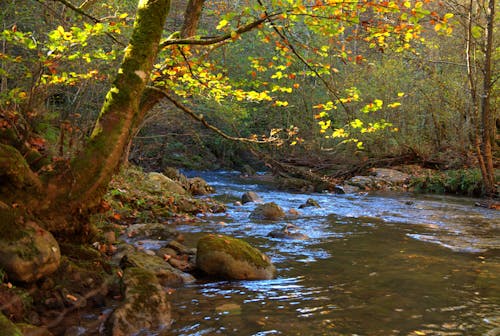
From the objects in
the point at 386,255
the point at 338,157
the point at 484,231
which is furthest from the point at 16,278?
the point at 338,157

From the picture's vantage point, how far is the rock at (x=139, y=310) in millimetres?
4148

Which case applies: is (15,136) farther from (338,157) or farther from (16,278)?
(338,157)

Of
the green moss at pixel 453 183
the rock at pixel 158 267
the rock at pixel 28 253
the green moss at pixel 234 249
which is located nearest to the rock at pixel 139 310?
the rock at pixel 158 267

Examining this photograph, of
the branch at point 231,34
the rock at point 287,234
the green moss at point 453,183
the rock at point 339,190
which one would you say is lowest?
the rock at point 287,234

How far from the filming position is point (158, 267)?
19.7 feet

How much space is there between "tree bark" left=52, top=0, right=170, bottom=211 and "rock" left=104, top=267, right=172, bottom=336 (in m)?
1.13

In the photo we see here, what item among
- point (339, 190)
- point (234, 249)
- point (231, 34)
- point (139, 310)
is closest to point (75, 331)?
point (139, 310)

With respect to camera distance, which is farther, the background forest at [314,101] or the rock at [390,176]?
the rock at [390,176]

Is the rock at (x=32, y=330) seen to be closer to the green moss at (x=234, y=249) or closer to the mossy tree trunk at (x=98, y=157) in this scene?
the mossy tree trunk at (x=98, y=157)

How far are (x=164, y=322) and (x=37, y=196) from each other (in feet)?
6.60

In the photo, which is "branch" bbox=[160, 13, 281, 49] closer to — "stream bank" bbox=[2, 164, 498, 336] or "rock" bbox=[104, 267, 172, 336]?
"stream bank" bbox=[2, 164, 498, 336]

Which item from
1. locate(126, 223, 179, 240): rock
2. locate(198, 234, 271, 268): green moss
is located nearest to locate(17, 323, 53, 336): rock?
locate(198, 234, 271, 268): green moss

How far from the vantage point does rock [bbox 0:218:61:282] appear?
13.8ft

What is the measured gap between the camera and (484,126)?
14.6 metres
